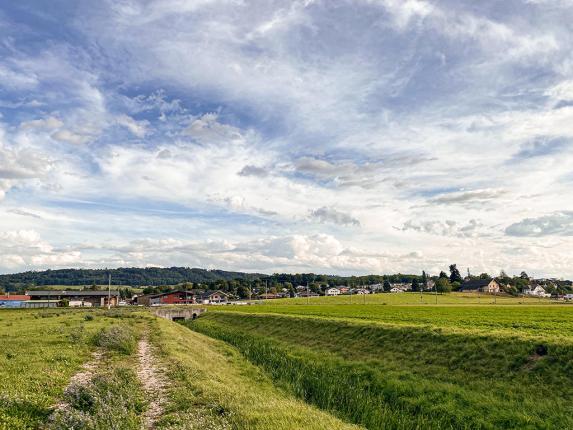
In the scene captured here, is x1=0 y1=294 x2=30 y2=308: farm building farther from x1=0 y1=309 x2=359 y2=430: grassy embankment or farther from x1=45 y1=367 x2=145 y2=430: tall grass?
x1=45 y1=367 x2=145 y2=430: tall grass

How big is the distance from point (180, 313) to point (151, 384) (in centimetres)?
8593

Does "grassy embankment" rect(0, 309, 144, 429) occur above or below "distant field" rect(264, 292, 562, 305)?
above

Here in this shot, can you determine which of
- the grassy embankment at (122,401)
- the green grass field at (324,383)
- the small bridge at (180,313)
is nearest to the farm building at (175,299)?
the small bridge at (180,313)

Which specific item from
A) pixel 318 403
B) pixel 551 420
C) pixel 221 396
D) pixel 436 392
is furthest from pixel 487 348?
pixel 221 396

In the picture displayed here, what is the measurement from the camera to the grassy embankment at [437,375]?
21.2m

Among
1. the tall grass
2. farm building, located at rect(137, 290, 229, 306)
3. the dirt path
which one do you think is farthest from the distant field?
the tall grass

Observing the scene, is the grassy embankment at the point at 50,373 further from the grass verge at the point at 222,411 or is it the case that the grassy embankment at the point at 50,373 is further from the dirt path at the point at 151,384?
the grass verge at the point at 222,411

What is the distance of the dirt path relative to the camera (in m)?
15.4

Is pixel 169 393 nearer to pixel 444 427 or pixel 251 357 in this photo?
pixel 444 427

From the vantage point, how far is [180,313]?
4050 inches

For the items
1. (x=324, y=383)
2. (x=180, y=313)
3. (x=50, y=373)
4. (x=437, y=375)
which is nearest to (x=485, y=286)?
(x=180, y=313)

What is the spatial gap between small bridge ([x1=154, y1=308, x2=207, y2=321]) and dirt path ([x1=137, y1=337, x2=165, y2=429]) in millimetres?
71574

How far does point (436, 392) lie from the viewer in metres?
24.5

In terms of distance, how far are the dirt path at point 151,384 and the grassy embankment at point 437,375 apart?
861 centimetres
